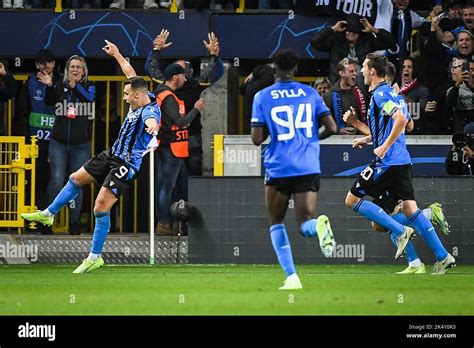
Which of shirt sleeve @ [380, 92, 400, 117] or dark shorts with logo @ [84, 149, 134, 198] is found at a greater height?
shirt sleeve @ [380, 92, 400, 117]

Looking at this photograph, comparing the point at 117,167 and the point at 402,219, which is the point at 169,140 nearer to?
the point at 117,167

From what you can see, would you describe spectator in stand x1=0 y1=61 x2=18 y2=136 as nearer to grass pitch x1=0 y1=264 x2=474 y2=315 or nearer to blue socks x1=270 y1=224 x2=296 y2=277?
grass pitch x1=0 y1=264 x2=474 y2=315

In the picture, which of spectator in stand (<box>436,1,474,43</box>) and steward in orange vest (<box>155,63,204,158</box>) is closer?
steward in orange vest (<box>155,63,204,158</box>)

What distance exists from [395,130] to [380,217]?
122 centimetres

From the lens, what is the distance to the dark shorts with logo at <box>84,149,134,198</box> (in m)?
17.4

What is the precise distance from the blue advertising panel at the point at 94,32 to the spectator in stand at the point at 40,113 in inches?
34.6

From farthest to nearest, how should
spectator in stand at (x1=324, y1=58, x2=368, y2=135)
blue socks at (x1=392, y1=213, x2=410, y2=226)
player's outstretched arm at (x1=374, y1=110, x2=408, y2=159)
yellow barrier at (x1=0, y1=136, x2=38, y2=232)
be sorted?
1. yellow barrier at (x1=0, y1=136, x2=38, y2=232)
2. spectator in stand at (x1=324, y1=58, x2=368, y2=135)
3. blue socks at (x1=392, y1=213, x2=410, y2=226)
4. player's outstretched arm at (x1=374, y1=110, x2=408, y2=159)

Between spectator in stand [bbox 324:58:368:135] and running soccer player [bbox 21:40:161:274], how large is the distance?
3.57 metres

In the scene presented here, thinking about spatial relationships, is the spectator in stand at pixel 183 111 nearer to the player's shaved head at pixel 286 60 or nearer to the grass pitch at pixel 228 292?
the grass pitch at pixel 228 292

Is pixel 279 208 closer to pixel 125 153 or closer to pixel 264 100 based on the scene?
pixel 264 100

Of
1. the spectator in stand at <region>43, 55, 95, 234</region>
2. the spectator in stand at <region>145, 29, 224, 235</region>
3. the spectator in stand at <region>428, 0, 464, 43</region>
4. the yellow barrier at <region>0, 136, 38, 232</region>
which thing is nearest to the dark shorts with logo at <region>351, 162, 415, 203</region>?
the spectator in stand at <region>145, 29, 224, 235</region>

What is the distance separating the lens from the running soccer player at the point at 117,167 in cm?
1748

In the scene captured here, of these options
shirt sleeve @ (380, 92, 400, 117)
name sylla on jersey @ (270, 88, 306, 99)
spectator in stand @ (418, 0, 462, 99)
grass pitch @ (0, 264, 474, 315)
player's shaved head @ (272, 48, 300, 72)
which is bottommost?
grass pitch @ (0, 264, 474, 315)

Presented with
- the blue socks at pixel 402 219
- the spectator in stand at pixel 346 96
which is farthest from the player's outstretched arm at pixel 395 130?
the spectator in stand at pixel 346 96
